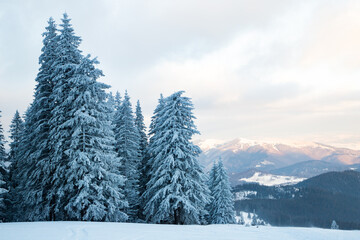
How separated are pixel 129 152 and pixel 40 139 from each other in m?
9.90

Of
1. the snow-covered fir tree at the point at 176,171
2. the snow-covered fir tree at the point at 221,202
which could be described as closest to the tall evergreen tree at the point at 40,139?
the snow-covered fir tree at the point at 176,171

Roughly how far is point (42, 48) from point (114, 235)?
1740 cm

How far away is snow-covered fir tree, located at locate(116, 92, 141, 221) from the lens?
27.7 m

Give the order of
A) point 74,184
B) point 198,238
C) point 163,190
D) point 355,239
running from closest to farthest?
point 198,238 < point 355,239 < point 74,184 < point 163,190

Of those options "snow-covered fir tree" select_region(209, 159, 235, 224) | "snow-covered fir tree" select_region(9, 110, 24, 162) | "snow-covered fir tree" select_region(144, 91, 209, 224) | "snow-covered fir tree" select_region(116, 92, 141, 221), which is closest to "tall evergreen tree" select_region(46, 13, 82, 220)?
"snow-covered fir tree" select_region(144, 91, 209, 224)

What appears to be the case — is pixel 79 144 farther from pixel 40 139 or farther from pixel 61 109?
pixel 40 139

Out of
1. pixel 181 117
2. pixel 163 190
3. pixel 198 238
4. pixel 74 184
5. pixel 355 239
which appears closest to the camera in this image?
pixel 198 238

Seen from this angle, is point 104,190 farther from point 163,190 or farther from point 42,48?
point 42,48

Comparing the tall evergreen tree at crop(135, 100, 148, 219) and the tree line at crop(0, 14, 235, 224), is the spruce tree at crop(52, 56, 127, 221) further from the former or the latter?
the tall evergreen tree at crop(135, 100, 148, 219)

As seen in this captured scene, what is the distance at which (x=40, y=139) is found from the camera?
65.2 ft

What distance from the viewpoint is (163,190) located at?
21.0 m

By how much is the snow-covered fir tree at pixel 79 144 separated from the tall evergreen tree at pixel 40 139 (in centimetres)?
74

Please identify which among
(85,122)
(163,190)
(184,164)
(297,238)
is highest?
(85,122)

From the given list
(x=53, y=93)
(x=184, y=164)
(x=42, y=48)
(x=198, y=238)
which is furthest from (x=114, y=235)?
(x=42, y=48)
